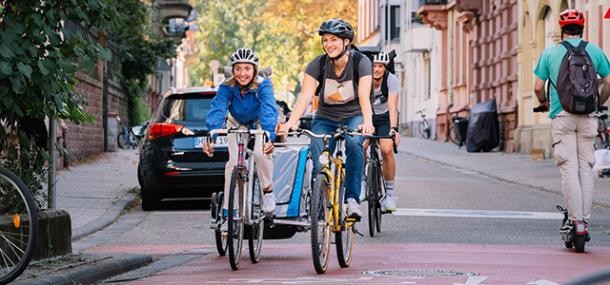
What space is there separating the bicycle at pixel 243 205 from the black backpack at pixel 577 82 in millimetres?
2464

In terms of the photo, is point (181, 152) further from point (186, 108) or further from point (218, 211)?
point (218, 211)

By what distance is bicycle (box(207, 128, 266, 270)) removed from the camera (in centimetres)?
1030

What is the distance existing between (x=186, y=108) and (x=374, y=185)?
429cm

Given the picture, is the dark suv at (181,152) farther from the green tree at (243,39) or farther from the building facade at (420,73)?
the green tree at (243,39)

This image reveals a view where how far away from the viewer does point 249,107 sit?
36.5ft

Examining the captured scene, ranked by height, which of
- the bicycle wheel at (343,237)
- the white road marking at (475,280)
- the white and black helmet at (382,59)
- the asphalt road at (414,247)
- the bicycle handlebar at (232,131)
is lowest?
the asphalt road at (414,247)

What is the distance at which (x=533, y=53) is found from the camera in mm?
38000

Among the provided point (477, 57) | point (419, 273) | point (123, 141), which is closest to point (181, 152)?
point (419, 273)

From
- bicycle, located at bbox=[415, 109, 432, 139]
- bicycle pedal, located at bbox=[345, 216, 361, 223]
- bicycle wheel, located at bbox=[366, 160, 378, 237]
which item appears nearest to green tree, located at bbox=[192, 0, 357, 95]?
bicycle, located at bbox=[415, 109, 432, 139]

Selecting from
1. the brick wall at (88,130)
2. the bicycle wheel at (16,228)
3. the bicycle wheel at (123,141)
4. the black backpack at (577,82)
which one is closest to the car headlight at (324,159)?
the bicycle wheel at (16,228)

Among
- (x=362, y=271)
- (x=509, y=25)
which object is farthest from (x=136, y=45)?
(x=362, y=271)

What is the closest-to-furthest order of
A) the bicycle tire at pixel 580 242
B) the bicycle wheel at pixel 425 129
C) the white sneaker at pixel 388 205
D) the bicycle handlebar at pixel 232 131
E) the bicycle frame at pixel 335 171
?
1. the bicycle frame at pixel 335 171
2. the bicycle handlebar at pixel 232 131
3. the bicycle tire at pixel 580 242
4. the white sneaker at pixel 388 205
5. the bicycle wheel at pixel 425 129

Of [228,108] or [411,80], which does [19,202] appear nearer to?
[228,108]

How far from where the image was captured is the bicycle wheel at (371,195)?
13438 mm
